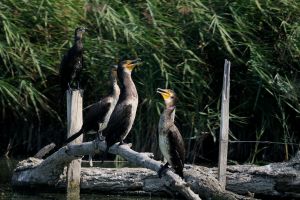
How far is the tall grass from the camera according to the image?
1409 centimetres

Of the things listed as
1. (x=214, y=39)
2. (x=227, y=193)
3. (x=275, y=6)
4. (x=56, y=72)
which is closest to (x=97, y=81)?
(x=56, y=72)

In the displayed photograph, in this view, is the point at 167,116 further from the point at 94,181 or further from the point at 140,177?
the point at 94,181

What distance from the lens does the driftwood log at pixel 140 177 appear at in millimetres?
11656

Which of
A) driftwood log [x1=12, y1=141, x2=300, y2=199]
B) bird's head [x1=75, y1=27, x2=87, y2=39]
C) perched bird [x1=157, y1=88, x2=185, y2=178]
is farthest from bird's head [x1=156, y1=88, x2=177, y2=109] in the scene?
bird's head [x1=75, y1=27, x2=87, y2=39]

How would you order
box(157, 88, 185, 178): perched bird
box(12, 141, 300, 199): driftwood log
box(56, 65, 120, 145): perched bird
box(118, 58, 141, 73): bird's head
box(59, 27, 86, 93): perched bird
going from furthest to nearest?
box(59, 27, 86, 93): perched bird → box(56, 65, 120, 145): perched bird → box(118, 58, 141, 73): bird's head → box(12, 141, 300, 199): driftwood log → box(157, 88, 185, 178): perched bird

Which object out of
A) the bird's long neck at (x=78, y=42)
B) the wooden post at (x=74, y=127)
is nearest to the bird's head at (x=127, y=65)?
the wooden post at (x=74, y=127)

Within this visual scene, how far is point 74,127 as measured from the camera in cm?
1227

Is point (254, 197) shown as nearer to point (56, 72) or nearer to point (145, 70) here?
point (145, 70)

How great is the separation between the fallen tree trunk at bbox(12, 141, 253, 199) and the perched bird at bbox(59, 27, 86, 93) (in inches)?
41.2

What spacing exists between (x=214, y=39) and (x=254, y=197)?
116 inches

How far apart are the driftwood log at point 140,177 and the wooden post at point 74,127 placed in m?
0.11

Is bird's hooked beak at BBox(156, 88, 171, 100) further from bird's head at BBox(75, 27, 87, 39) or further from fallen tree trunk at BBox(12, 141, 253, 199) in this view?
bird's head at BBox(75, 27, 87, 39)

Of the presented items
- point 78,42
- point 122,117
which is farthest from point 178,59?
point 122,117

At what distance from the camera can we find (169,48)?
1449 centimetres
